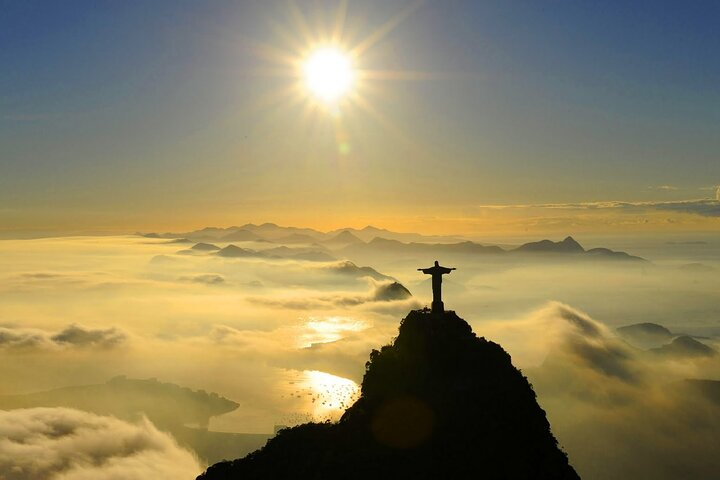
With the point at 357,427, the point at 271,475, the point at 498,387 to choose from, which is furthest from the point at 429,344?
the point at 271,475

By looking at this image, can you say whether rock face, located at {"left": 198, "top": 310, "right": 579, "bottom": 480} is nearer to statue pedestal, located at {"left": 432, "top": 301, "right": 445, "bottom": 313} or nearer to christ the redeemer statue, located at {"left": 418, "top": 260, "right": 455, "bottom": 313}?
statue pedestal, located at {"left": 432, "top": 301, "right": 445, "bottom": 313}

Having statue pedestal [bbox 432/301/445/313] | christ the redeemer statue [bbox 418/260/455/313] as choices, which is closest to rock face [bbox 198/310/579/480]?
statue pedestal [bbox 432/301/445/313]

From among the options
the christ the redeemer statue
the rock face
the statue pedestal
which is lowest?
the rock face

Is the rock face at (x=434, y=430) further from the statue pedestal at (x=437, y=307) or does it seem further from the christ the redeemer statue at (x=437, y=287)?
the christ the redeemer statue at (x=437, y=287)

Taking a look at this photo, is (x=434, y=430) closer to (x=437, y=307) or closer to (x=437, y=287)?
(x=437, y=307)

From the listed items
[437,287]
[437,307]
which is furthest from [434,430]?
[437,287]

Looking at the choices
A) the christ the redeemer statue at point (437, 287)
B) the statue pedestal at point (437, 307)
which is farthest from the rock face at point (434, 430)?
the christ the redeemer statue at point (437, 287)

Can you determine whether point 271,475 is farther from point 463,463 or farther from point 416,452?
point 463,463

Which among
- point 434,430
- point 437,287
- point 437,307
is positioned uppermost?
point 437,287
